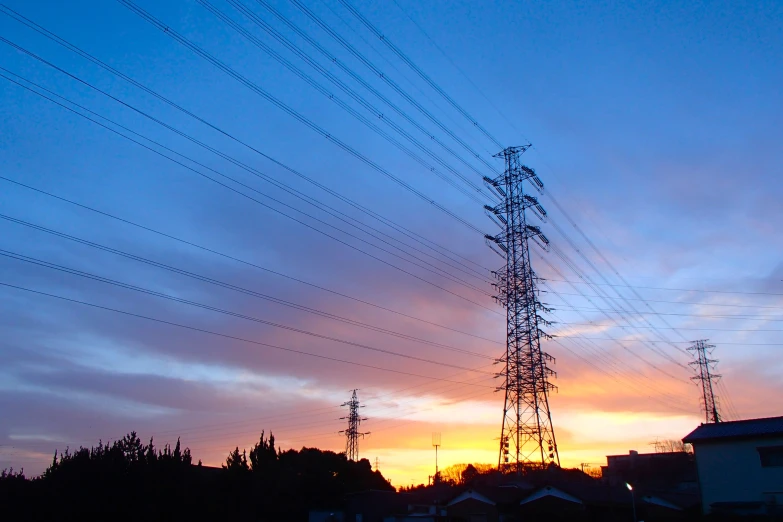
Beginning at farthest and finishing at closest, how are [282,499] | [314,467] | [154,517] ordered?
[314,467] → [282,499] → [154,517]

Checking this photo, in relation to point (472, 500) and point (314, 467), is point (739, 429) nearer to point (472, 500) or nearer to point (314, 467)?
point (472, 500)

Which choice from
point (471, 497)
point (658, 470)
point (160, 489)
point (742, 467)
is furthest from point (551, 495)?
point (658, 470)

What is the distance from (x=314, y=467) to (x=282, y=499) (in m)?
6.90

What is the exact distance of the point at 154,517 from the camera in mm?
42594

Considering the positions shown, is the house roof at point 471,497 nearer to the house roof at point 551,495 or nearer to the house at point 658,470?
the house roof at point 551,495

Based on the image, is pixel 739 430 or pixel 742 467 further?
pixel 739 430

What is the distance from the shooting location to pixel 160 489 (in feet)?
146

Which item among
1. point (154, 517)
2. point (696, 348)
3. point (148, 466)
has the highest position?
point (696, 348)

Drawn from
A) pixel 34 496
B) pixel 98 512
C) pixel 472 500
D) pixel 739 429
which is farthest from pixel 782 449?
pixel 34 496

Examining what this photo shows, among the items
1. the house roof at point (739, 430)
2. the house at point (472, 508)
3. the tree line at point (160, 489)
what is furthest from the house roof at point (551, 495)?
the tree line at point (160, 489)

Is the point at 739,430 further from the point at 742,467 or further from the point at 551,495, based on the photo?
the point at 551,495

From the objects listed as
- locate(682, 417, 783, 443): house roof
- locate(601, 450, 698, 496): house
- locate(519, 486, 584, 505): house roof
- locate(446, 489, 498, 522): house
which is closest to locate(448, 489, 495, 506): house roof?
locate(446, 489, 498, 522): house

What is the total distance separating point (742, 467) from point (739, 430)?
2.27m

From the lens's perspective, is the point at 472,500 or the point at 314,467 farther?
the point at 314,467
